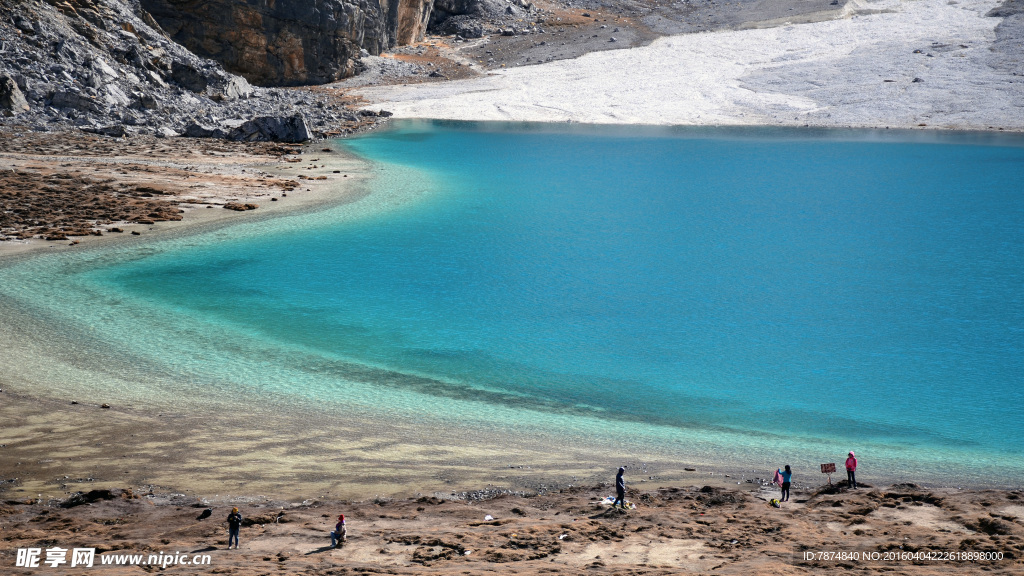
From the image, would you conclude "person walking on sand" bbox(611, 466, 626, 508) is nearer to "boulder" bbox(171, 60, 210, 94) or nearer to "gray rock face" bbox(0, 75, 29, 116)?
"gray rock face" bbox(0, 75, 29, 116)

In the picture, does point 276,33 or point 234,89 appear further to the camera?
point 276,33

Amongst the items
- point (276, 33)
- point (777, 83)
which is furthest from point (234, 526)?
point (777, 83)

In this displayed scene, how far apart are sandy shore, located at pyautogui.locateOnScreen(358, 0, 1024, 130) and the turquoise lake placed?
2450 cm

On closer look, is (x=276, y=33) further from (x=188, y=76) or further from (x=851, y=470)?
(x=851, y=470)

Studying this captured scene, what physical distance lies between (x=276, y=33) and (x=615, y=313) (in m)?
47.4

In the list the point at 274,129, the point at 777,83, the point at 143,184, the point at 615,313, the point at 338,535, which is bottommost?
the point at 338,535

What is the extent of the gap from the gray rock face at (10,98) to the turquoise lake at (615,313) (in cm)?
1793

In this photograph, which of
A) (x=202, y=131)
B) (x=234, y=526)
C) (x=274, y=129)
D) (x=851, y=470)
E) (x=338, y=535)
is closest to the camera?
(x=234, y=526)

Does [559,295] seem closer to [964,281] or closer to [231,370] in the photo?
[231,370]

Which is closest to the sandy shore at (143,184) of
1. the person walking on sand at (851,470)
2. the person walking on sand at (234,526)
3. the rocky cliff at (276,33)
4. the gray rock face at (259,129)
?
the gray rock face at (259,129)

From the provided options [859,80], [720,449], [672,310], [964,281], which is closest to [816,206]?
[964,281]

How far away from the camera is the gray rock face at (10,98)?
40.1 m

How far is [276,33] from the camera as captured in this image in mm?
61469

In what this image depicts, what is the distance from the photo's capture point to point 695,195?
4000 cm
